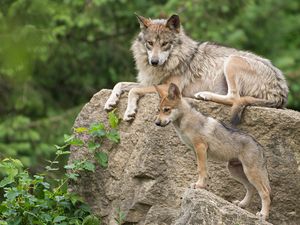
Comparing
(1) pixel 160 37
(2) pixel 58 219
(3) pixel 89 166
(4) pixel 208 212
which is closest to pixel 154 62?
(1) pixel 160 37

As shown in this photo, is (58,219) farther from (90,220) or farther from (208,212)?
(208,212)

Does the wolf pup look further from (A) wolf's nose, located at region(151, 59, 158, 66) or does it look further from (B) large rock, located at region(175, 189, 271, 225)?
(A) wolf's nose, located at region(151, 59, 158, 66)

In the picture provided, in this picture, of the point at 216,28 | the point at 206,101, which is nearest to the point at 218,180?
the point at 206,101

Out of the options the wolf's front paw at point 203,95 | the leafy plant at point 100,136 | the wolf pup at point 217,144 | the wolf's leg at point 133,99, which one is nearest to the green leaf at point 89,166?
the leafy plant at point 100,136

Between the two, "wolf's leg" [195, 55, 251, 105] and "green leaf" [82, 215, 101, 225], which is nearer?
"green leaf" [82, 215, 101, 225]

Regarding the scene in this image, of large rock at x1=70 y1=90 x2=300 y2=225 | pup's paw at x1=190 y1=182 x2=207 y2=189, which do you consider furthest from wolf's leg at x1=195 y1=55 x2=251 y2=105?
pup's paw at x1=190 y1=182 x2=207 y2=189

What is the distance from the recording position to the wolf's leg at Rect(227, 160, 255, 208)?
768cm

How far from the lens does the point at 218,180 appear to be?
8.16m

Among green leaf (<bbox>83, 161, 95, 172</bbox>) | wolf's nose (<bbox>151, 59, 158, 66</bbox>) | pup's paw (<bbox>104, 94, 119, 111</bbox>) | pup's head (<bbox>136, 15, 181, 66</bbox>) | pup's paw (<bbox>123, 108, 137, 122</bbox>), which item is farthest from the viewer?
pup's head (<bbox>136, 15, 181, 66</bbox>)

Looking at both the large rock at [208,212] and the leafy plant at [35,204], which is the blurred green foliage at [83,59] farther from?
the large rock at [208,212]

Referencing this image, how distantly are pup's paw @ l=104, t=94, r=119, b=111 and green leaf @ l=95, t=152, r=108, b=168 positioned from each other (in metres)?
0.59

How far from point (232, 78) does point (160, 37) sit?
1.03 metres

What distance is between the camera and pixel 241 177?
25.2ft

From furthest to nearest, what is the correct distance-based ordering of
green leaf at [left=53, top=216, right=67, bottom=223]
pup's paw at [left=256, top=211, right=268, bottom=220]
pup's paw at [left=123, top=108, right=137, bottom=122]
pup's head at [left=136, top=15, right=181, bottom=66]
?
pup's head at [left=136, top=15, right=181, bottom=66] → pup's paw at [left=123, top=108, right=137, bottom=122] → green leaf at [left=53, top=216, right=67, bottom=223] → pup's paw at [left=256, top=211, right=268, bottom=220]
